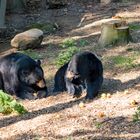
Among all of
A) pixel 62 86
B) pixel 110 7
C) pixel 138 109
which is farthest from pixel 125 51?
pixel 110 7

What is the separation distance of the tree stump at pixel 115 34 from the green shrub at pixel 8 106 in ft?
15.2

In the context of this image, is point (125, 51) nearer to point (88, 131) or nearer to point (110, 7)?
point (88, 131)

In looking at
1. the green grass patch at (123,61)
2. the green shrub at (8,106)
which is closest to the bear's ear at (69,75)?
the green shrub at (8,106)

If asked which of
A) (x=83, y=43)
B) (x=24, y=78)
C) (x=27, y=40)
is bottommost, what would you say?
(x=83, y=43)

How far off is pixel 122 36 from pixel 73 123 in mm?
5108

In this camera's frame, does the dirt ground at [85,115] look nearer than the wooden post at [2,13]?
Yes

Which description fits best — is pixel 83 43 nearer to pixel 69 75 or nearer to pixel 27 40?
pixel 27 40

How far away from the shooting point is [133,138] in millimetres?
5969

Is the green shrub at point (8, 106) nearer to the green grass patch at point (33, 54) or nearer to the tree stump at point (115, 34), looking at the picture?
the green grass patch at point (33, 54)

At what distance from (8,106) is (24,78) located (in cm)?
100

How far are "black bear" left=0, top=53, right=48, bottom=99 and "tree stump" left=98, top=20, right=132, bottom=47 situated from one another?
3.38 metres

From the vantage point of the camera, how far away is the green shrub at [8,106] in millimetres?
7273

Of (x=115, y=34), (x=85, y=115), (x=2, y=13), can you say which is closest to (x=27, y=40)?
(x=115, y=34)

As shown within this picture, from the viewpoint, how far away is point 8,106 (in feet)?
24.2
